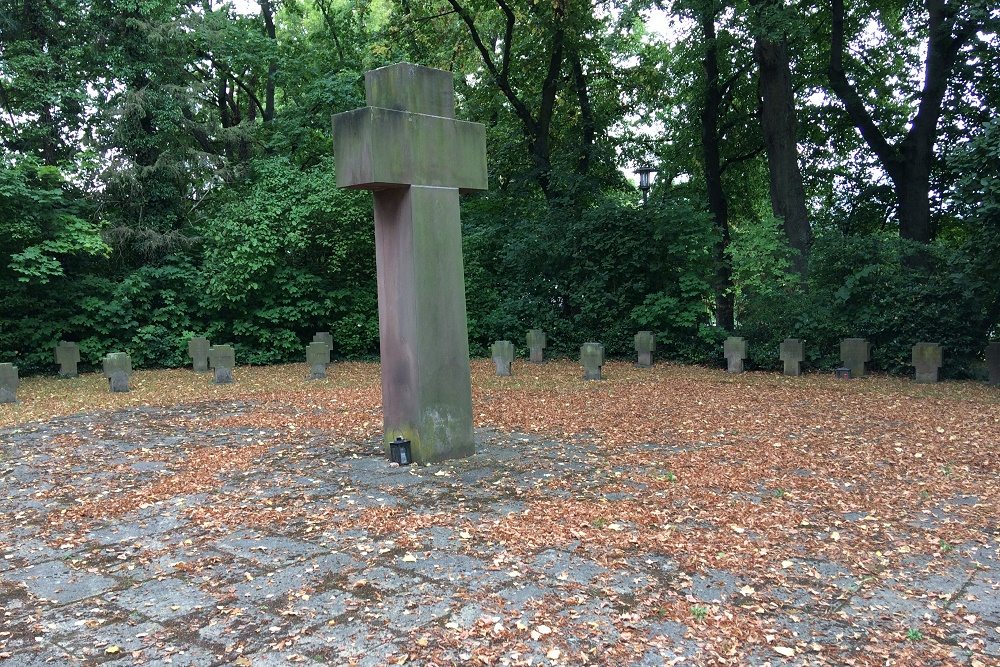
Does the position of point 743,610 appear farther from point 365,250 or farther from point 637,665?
point 365,250

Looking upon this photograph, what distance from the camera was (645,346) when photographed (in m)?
15.5

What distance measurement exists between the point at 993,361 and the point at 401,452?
994 centimetres

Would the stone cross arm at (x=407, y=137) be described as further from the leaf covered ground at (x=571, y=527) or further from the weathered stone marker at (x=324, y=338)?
the weathered stone marker at (x=324, y=338)

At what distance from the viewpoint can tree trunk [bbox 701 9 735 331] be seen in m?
16.1

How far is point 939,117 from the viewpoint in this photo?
57.4ft

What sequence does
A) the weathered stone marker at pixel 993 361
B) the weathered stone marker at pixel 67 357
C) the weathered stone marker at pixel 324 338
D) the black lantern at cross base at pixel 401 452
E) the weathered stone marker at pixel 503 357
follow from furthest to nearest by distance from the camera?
the weathered stone marker at pixel 324 338
the weathered stone marker at pixel 67 357
the weathered stone marker at pixel 503 357
the weathered stone marker at pixel 993 361
the black lantern at cross base at pixel 401 452

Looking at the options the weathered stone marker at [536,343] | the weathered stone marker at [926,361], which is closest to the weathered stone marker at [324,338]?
the weathered stone marker at [536,343]

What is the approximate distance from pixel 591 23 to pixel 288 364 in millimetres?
11168

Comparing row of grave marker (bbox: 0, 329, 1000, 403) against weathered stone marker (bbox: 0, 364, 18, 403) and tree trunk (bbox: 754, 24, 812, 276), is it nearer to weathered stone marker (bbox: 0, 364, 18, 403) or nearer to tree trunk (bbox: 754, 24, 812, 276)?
weathered stone marker (bbox: 0, 364, 18, 403)

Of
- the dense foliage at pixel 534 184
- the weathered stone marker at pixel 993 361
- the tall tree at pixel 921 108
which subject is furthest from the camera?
the tall tree at pixel 921 108

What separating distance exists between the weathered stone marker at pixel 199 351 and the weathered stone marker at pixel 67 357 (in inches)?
92.6

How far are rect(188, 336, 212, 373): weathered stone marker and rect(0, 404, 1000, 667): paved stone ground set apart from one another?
9.75 metres

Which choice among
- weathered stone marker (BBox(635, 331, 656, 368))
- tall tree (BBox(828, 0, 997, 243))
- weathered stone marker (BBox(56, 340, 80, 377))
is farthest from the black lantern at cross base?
tall tree (BBox(828, 0, 997, 243))

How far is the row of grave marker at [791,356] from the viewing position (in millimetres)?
12352
